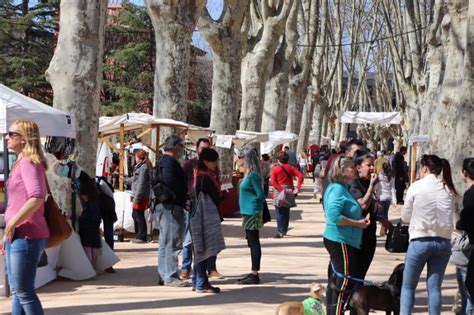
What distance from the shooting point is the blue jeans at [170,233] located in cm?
1043

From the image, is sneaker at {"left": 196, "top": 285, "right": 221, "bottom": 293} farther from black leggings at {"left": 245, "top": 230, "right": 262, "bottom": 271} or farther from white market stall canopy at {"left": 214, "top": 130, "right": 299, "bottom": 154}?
white market stall canopy at {"left": 214, "top": 130, "right": 299, "bottom": 154}

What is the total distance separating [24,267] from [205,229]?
3.81 meters

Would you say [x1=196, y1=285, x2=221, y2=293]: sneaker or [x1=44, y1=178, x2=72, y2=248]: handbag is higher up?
[x1=44, y1=178, x2=72, y2=248]: handbag

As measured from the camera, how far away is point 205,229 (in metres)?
10.2

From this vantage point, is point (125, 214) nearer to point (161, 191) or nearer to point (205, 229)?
point (161, 191)

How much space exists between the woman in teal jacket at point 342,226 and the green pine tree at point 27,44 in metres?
38.0

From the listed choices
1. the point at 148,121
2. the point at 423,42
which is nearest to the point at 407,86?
the point at 423,42

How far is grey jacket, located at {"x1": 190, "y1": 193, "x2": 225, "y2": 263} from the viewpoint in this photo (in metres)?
10.1

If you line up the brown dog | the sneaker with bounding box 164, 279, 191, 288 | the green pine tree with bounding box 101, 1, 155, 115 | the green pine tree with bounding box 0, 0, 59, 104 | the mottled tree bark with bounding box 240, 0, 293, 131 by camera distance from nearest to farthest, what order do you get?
the brown dog → the sneaker with bounding box 164, 279, 191, 288 → the mottled tree bark with bounding box 240, 0, 293, 131 → the green pine tree with bounding box 0, 0, 59, 104 → the green pine tree with bounding box 101, 1, 155, 115

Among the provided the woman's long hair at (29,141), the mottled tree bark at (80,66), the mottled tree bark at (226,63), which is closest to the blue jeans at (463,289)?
the woman's long hair at (29,141)

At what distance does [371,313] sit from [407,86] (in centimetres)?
3251

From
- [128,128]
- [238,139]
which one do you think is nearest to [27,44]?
[238,139]

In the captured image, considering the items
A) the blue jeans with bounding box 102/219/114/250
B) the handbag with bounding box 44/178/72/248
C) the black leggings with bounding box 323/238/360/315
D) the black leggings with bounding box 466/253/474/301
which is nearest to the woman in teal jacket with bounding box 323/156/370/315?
the black leggings with bounding box 323/238/360/315

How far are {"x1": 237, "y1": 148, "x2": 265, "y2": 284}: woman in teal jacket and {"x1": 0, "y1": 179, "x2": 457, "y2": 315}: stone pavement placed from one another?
0.26 metres
